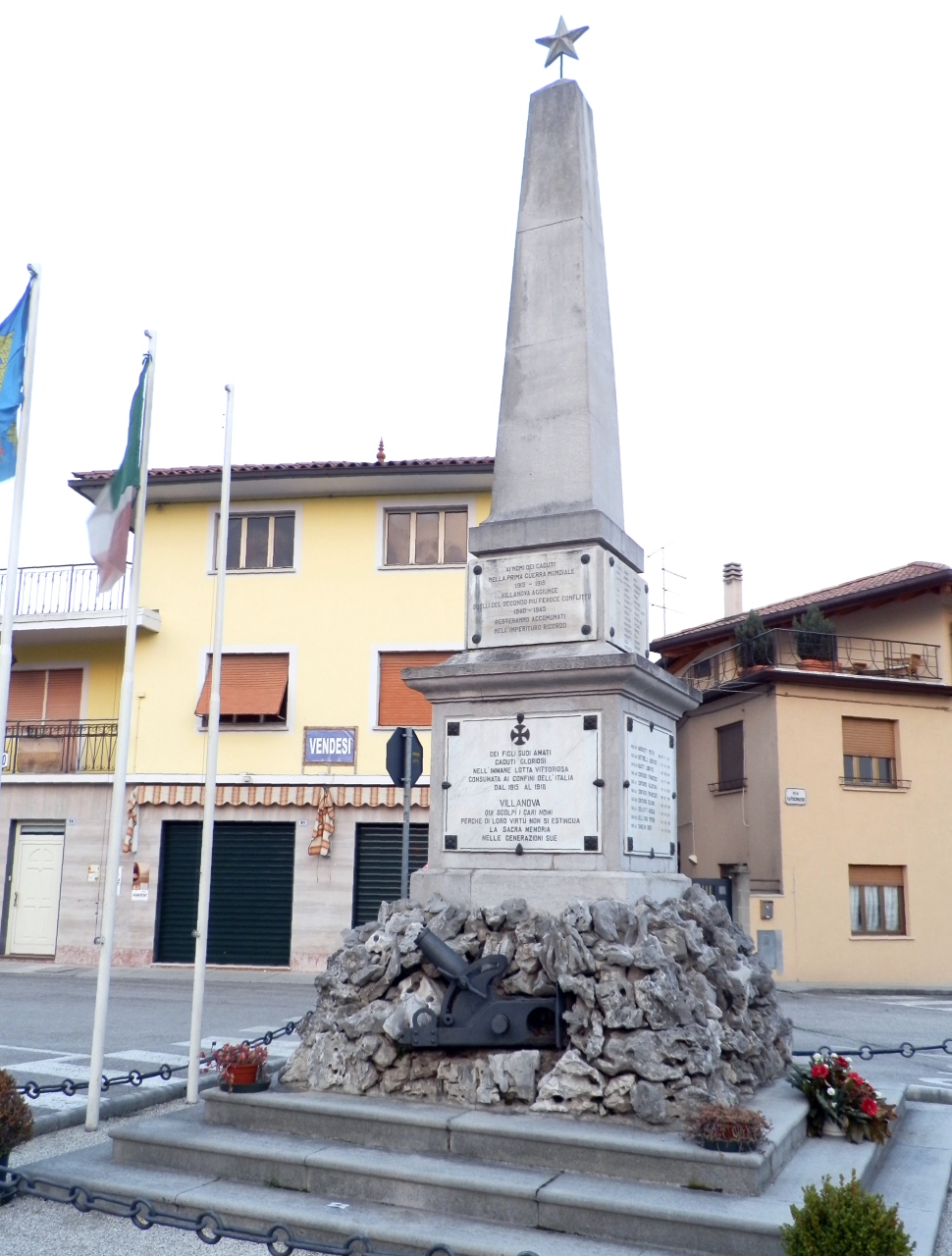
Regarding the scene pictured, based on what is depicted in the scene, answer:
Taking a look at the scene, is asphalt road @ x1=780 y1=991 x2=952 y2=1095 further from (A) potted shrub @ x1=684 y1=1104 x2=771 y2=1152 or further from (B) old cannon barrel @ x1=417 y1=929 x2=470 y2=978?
(B) old cannon barrel @ x1=417 y1=929 x2=470 y2=978

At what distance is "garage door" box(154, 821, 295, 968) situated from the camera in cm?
1983

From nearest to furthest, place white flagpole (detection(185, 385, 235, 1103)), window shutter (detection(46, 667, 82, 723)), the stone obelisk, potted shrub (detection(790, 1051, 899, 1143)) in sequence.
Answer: potted shrub (detection(790, 1051, 899, 1143)) < the stone obelisk < white flagpole (detection(185, 385, 235, 1103)) < window shutter (detection(46, 667, 82, 723))

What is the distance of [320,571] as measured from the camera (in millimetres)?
21016

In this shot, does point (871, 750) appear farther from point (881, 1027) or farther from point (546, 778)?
point (546, 778)

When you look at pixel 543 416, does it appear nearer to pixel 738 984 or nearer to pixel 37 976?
pixel 738 984

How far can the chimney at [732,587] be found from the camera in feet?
99.8

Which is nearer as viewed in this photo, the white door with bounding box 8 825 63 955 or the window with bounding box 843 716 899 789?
the white door with bounding box 8 825 63 955

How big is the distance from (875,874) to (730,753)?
3.59m

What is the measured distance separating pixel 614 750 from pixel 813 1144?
2328 mm

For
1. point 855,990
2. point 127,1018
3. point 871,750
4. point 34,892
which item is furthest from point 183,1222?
point 871,750

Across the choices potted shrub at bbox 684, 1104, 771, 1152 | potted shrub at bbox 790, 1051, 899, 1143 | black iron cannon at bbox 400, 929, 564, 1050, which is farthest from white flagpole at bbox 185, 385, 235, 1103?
potted shrub at bbox 790, 1051, 899, 1143

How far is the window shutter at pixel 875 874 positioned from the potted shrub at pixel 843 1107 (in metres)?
15.4

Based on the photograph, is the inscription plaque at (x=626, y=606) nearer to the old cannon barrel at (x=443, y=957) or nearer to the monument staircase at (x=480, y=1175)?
the old cannon barrel at (x=443, y=957)

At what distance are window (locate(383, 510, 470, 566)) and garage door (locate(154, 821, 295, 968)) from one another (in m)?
5.33
